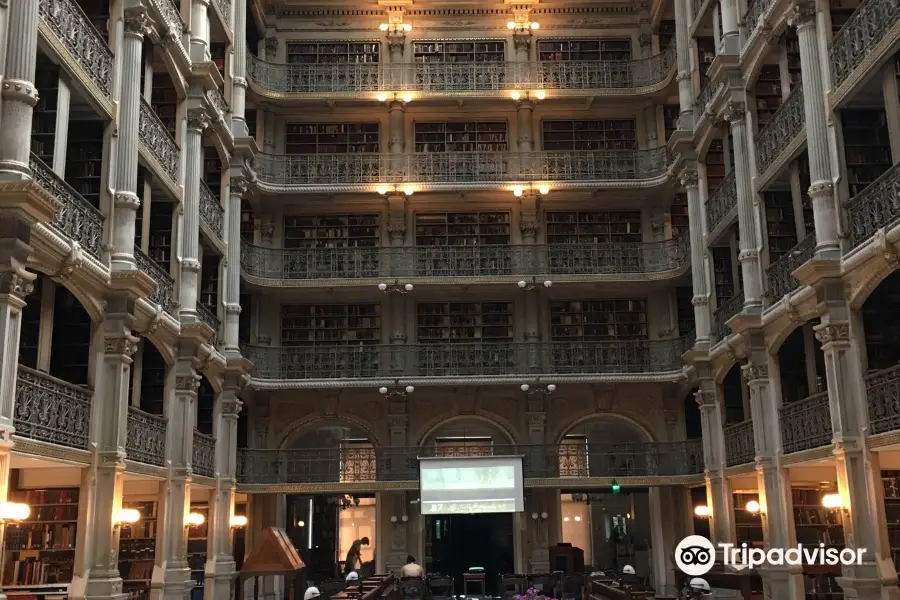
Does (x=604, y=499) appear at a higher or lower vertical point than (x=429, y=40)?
lower

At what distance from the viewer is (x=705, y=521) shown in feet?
61.9

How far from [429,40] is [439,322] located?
6.17 m

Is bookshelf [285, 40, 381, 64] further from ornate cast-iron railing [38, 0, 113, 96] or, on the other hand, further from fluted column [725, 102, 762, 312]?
ornate cast-iron railing [38, 0, 113, 96]

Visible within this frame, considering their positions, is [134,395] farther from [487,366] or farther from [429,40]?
[429,40]

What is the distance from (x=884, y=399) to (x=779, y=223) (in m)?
4.51

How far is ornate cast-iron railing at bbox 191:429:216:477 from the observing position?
14.5 metres

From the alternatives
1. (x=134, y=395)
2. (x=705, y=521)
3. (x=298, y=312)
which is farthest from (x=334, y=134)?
(x=705, y=521)

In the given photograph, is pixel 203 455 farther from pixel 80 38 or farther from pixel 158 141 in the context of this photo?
pixel 80 38

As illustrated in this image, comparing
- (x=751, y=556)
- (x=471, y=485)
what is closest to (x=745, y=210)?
(x=751, y=556)

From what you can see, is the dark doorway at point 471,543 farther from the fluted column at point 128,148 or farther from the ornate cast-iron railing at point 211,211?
the fluted column at point 128,148

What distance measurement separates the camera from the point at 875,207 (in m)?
10.2

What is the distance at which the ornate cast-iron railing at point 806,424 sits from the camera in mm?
11695

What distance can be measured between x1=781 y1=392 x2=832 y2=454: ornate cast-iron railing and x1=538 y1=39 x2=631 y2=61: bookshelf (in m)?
10.3

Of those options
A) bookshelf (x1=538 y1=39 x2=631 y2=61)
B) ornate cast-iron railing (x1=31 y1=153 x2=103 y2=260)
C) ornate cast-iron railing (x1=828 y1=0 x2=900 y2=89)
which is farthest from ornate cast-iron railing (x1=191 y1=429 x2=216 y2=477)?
bookshelf (x1=538 y1=39 x2=631 y2=61)
